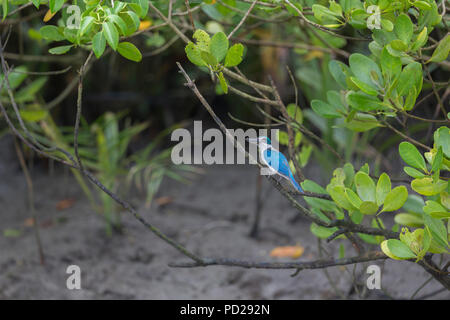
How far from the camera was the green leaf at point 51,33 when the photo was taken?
4.11 feet

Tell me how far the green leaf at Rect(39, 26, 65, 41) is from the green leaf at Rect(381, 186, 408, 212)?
86cm

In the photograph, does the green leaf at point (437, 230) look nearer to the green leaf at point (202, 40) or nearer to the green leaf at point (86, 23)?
the green leaf at point (202, 40)

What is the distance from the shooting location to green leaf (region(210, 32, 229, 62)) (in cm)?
112

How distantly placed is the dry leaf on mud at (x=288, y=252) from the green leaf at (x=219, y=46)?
4.12 ft

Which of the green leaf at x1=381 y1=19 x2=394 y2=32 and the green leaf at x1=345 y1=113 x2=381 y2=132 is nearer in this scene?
the green leaf at x1=381 y1=19 x2=394 y2=32

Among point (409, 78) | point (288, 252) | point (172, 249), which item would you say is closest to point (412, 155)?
point (409, 78)

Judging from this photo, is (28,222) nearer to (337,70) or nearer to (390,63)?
(337,70)

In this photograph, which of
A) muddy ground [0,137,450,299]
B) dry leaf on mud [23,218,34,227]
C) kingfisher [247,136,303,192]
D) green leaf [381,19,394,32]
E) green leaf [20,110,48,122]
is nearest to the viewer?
green leaf [381,19,394,32]

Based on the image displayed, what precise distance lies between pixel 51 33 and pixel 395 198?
2.97ft

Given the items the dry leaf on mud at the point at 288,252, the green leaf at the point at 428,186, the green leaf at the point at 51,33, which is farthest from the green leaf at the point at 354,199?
the dry leaf on mud at the point at 288,252

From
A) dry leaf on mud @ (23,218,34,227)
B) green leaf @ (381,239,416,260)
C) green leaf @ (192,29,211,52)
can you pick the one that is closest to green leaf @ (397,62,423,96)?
green leaf @ (381,239,416,260)

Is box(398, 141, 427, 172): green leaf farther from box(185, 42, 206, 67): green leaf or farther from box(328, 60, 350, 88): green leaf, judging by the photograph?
box(185, 42, 206, 67): green leaf

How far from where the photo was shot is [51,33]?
1.26 metres

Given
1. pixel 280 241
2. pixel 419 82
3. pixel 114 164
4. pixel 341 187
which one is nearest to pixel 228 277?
pixel 280 241
